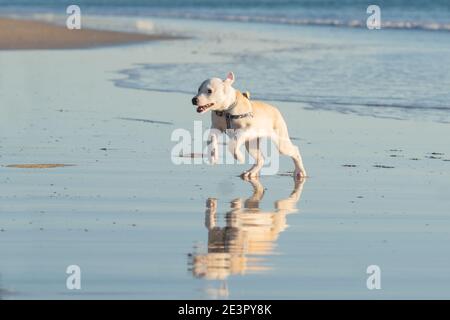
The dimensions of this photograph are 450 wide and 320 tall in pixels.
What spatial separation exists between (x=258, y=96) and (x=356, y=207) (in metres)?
7.39

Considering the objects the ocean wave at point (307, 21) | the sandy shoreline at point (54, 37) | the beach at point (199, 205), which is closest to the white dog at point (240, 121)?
the beach at point (199, 205)

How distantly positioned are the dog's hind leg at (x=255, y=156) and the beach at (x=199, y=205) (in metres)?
0.10

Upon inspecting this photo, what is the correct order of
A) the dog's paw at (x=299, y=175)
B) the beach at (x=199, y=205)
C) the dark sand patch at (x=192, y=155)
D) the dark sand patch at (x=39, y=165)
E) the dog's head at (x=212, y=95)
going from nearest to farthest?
the beach at (x=199, y=205), the dog's head at (x=212, y=95), the dog's paw at (x=299, y=175), the dark sand patch at (x=39, y=165), the dark sand patch at (x=192, y=155)

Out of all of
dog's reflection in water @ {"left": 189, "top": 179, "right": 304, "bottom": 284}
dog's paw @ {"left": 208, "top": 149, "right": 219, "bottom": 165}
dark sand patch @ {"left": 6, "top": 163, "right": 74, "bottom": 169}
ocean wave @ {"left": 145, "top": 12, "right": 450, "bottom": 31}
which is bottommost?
dog's reflection in water @ {"left": 189, "top": 179, "right": 304, "bottom": 284}

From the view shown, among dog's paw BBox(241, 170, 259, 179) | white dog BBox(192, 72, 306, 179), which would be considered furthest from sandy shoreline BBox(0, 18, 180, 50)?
dog's paw BBox(241, 170, 259, 179)

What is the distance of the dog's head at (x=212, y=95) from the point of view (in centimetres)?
1001

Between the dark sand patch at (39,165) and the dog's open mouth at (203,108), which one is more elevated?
the dog's open mouth at (203,108)

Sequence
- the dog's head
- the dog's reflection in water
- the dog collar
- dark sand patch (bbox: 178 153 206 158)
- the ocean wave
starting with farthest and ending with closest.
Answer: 1. the ocean wave
2. dark sand patch (bbox: 178 153 206 158)
3. the dog collar
4. the dog's head
5. the dog's reflection in water

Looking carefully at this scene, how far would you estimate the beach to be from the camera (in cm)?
682

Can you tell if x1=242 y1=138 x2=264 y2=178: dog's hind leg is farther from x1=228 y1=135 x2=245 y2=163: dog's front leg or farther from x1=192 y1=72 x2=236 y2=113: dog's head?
x1=192 y1=72 x2=236 y2=113: dog's head

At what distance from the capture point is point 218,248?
7.62 m

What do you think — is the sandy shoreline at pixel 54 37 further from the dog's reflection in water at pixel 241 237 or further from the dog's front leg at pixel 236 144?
the dog's reflection in water at pixel 241 237
